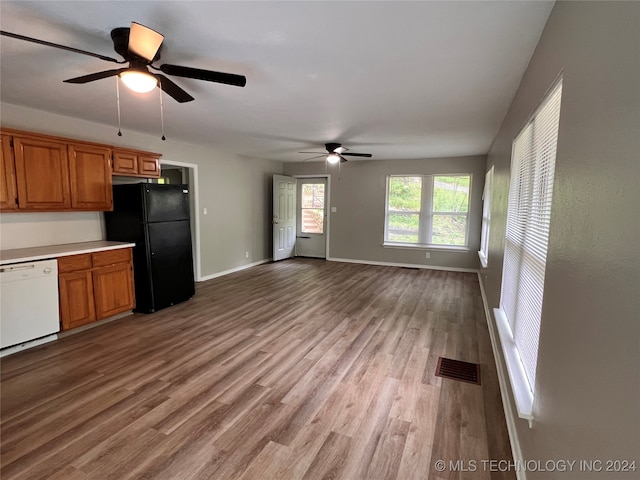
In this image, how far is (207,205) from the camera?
5777 mm

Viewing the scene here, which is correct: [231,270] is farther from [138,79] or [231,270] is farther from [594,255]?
[594,255]

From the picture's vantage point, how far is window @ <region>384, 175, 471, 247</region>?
261 inches

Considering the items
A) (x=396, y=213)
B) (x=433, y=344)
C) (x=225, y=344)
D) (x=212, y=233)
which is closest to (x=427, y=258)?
(x=396, y=213)

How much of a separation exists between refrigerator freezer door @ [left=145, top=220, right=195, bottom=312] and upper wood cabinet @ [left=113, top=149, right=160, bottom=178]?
770mm

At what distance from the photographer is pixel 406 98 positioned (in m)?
2.87

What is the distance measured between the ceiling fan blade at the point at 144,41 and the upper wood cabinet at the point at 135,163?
260 cm

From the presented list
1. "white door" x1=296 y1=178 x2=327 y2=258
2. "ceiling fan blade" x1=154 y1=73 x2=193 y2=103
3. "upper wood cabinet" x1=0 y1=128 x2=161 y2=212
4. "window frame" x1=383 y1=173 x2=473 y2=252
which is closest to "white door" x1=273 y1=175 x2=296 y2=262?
"white door" x1=296 y1=178 x2=327 y2=258

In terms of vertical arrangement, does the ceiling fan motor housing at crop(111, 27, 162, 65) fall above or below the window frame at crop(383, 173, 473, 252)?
above

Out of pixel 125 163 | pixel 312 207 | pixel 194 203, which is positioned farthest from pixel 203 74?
pixel 312 207

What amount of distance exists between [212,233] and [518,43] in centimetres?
527

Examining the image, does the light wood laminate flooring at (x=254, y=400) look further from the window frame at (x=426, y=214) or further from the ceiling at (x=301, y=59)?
the window frame at (x=426, y=214)

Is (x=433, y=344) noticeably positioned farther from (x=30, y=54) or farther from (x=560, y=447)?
(x=30, y=54)

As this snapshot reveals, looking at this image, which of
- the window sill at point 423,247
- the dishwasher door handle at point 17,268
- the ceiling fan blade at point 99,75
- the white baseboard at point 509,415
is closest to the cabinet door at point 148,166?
the dishwasher door handle at point 17,268

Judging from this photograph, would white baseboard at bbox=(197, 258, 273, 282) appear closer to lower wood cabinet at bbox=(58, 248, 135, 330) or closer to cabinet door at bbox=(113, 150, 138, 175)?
lower wood cabinet at bbox=(58, 248, 135, 330)
